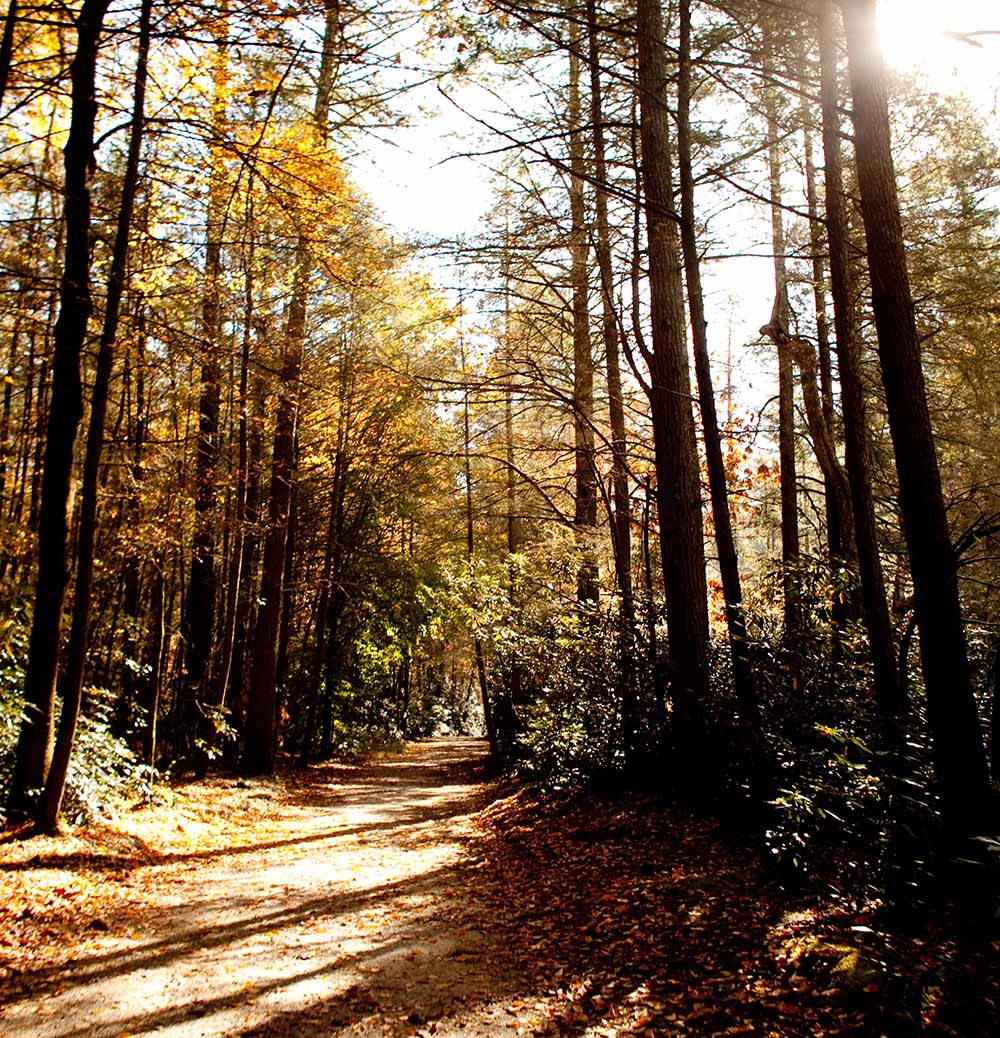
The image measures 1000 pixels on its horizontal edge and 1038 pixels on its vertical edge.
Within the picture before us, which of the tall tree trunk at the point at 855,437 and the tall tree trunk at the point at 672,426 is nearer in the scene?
the tall tree trunk at the point at 855,437

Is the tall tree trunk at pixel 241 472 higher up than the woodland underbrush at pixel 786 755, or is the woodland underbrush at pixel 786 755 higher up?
the tall tree trunk at pixel 241 472

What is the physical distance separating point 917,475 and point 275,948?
5199 mm

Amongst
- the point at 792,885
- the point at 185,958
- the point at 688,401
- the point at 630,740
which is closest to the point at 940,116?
the point at 688,401

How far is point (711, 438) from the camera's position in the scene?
717cm

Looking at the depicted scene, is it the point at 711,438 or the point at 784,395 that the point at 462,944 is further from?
the point at 784,395

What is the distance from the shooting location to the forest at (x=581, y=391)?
4930 millimetres

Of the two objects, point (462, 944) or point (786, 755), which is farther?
point (786, 755)

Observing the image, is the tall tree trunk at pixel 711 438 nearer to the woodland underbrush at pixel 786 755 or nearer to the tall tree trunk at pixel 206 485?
the woodland underbrush at pixel 786 755

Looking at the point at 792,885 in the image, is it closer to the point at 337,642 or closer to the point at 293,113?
the point at 293,113

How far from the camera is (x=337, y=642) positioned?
64.7 ft

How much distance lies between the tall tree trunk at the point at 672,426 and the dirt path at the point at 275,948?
2987 mm

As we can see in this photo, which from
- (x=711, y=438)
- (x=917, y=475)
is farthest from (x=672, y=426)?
(x=917, y=475)

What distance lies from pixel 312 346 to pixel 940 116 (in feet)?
35.0

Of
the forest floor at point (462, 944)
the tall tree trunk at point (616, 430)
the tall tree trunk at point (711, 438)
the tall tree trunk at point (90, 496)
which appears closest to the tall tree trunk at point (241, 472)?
the tall tree trunk at point (90, 496)
